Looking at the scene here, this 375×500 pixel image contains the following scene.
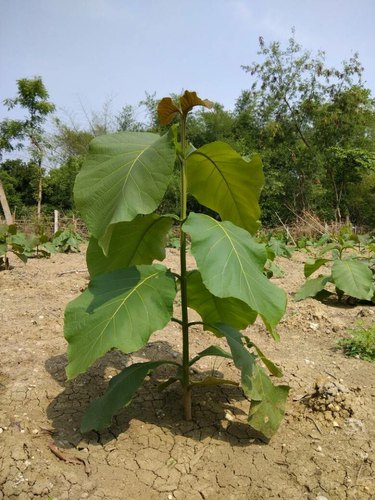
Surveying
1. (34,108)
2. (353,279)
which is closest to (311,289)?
(353,279)

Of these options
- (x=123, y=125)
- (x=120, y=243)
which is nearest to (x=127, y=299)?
(x=120, y=243)

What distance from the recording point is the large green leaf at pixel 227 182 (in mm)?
1892

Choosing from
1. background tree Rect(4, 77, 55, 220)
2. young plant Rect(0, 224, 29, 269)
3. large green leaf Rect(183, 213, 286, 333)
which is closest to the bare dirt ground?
large green leaf Rect(183, 213, 286, 333)

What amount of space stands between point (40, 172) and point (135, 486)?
1892 cm

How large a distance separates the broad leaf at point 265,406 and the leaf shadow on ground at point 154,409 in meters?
0.11

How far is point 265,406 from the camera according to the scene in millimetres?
1852

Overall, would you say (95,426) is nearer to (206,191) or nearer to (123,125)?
(206,191)

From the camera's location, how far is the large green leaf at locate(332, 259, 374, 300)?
12.8ft

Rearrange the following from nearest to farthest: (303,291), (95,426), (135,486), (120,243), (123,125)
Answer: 1. (135,486)
2. (95,426)
3. (120,243)
4. (303,291)
5. (123,125)

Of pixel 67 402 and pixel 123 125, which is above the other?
pixel 123 125

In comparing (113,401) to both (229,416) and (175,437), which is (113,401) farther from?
(229,416)

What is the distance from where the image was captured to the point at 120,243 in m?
1.96

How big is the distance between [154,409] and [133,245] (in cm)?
80

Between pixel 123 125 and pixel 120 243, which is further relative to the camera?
pixel 123 125
